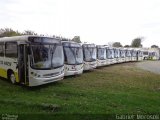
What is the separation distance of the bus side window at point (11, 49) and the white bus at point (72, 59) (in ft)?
14.6

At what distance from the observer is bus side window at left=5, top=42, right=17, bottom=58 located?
14.2 meters

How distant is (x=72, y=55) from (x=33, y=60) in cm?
659

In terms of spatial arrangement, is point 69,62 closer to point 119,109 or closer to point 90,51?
point 90,51

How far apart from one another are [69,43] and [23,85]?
20.6ft

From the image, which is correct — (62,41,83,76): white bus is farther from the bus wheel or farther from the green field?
the green field

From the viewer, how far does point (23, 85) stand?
14.1 m

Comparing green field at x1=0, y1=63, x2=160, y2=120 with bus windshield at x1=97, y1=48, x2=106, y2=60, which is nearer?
green field at x1=0, y1=63, x2=160, y2=120

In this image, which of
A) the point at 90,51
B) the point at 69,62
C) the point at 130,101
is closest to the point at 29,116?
the point at 130,101

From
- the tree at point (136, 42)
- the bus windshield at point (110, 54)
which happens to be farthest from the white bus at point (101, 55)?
the tree at point (136, 42)

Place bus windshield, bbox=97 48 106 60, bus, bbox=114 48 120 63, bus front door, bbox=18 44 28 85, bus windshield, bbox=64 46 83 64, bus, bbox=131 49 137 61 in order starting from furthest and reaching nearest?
bus, bbox=131 49 137 61, bus, bbox=114 48 120 63, bus windshield, bbox=97 48 106 60, bus windshield, bbox=64 46 83 64, bus front door, bbox=18 44 28 85

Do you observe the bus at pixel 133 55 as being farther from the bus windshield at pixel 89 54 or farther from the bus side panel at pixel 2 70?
the bus side panel at pixel 2 70

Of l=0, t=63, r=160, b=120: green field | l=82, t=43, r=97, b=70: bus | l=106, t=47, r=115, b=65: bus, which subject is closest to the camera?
l=0, t=63, r=160, b=120: green field

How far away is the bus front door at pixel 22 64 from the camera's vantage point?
12901 millimetres

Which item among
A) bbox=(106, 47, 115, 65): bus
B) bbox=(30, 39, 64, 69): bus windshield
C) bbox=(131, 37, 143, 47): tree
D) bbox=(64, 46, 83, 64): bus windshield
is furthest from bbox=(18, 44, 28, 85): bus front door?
bbox=(131, 37, 143, 47): tree
